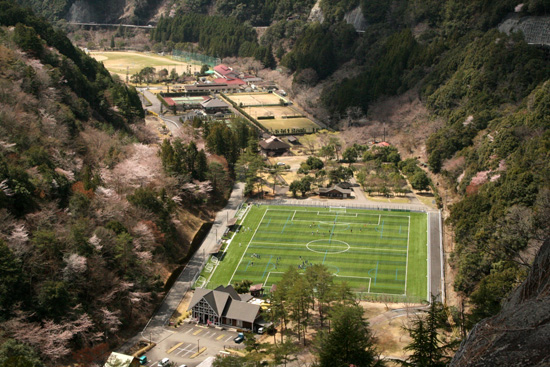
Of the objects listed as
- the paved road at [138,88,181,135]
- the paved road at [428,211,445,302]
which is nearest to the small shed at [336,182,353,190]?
the paved road at [428,211,445,302]

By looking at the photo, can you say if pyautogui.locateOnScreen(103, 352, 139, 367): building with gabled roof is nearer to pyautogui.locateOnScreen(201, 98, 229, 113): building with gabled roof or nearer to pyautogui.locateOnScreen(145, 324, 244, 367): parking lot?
pyautogui.locateOnScreen(145, 324, 244, 367): parking lot

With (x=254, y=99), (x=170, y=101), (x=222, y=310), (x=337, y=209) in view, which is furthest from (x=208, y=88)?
(x=222, y=310)

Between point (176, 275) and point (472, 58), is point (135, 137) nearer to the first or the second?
point (176, 275)

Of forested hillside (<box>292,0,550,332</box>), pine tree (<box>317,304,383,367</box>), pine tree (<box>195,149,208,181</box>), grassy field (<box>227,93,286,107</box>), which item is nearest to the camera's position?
pine tree (<box>317,304,383,367</box>)

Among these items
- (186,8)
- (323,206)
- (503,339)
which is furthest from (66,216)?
(186,8)

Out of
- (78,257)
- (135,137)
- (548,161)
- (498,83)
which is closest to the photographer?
(78,257)

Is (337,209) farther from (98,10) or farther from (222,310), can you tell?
(98,10)

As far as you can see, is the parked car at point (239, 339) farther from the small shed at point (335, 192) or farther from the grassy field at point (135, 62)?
the grassy field at point (135, 62)
